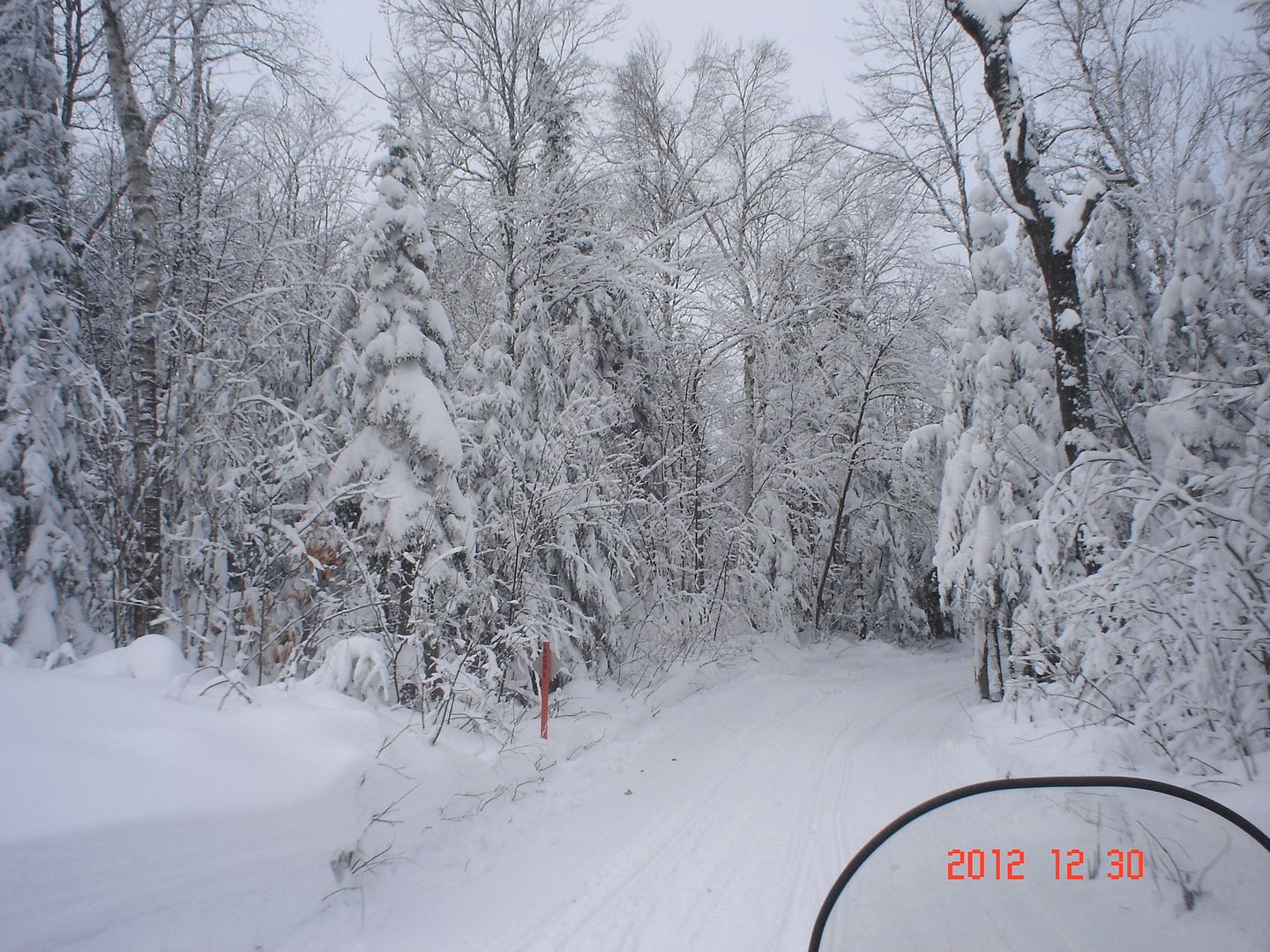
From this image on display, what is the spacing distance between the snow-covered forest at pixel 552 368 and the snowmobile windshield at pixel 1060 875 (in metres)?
4.10

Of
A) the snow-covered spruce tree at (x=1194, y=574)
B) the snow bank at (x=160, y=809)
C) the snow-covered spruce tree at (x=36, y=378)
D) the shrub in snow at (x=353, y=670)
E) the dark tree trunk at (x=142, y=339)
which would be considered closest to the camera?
the snow bank at (x=160, y=809)

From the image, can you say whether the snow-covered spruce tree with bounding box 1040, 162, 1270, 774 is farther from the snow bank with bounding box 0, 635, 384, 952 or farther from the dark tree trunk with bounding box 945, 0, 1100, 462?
→ the snow bank with bounding box 0, 635, 384, 952

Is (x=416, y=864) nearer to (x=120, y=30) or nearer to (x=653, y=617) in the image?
(x=653, y=617)

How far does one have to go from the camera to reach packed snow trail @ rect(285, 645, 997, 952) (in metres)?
3.71

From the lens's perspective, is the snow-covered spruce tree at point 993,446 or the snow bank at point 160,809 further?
the snow-covered spruce tree at point 993,446

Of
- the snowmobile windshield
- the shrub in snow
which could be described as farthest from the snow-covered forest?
the snowmobile windshield

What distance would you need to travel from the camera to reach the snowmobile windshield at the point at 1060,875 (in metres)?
1.17

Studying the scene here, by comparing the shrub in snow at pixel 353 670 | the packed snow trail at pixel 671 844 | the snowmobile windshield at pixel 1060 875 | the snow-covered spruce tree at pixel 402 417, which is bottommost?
the packed snow trail at pixel 671 844

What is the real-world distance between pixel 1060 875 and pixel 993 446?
33.8 feet

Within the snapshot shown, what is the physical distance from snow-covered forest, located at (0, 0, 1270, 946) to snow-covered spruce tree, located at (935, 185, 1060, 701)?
0.20ft

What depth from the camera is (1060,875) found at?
1.28m

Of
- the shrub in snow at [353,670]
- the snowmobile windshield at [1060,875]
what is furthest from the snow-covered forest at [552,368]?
the snowmobile windshield at [1060,875]

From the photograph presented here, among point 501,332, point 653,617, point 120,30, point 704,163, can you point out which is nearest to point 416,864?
point 501,332

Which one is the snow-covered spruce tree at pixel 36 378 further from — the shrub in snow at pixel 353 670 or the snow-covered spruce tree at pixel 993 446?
the snow-covered spruce tree at pixel 993 446
